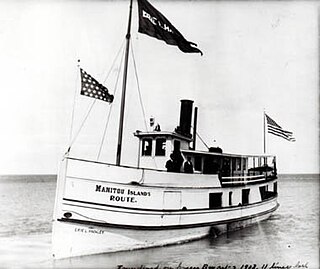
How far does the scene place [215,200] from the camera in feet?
10.8

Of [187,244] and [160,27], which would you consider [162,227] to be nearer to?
[187,244]

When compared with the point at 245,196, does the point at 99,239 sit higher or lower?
lower

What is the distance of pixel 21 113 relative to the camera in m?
2.83

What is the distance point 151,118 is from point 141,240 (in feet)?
2.96

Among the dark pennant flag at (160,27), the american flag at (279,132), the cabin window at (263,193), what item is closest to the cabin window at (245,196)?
the cabin window at (263,193)

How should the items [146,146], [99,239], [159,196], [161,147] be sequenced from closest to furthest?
1. [99,239]
2. [159,196]
3. [146,146]
4. [161,147]

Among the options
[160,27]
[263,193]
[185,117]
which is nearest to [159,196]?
[185,117]

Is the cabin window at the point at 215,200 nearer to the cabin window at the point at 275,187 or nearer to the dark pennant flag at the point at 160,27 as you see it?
the cabin window at the point at 275,187

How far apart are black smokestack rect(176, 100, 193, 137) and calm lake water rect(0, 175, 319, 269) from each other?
0.84 m

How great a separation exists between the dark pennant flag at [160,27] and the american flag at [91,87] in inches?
20.8

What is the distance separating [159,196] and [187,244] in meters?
0.42

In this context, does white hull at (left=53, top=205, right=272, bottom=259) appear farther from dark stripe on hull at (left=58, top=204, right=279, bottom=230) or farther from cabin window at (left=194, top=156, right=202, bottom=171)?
cabin window at (left=194, top=156, right=202, bottom=171)

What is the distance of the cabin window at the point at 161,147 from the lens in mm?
3209

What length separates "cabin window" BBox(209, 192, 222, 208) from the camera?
10.7 feet
